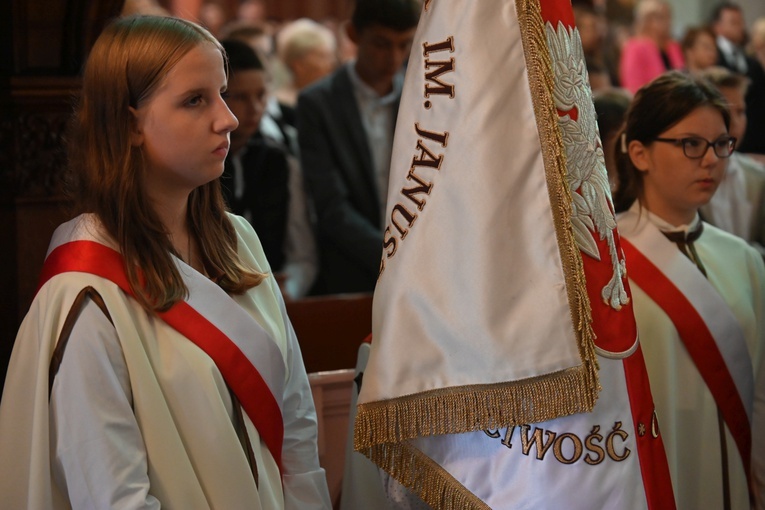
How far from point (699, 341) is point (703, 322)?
6 centimetres

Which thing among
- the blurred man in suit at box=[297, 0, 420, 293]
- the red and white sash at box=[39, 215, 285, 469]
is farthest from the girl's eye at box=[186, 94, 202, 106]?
the blurred man in suit at box=[297, 0, 420, 293]

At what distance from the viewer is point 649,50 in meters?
8.24

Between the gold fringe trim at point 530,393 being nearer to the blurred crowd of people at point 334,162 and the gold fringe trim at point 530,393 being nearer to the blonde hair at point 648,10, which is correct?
the blurred crowd of people at point 334,162

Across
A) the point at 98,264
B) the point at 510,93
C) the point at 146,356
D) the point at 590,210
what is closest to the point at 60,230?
the point at 98,264

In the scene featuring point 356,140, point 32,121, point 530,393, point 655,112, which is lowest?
point 530,393

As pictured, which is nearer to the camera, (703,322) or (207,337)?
(207,337)

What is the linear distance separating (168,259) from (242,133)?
2.23 meters

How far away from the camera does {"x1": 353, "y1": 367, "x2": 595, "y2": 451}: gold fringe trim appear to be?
6.59 ft

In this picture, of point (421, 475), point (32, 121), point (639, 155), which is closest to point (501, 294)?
point (421, 475)

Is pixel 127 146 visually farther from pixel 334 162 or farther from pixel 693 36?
pixel 693 36

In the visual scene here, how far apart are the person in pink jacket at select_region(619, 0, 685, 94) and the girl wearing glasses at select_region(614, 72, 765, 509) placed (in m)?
5.17

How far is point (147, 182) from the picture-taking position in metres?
2.16

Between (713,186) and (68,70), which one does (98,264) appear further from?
(713,186)

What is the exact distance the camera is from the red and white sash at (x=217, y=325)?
6.69 ft
